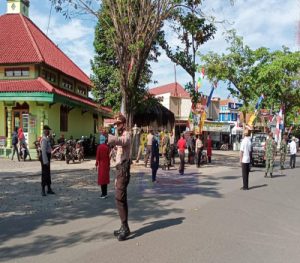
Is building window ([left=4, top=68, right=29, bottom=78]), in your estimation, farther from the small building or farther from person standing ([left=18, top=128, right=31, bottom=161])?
person standing ([left=18, top=128, right=31, bottom=161])

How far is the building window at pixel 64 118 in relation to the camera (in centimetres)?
2628

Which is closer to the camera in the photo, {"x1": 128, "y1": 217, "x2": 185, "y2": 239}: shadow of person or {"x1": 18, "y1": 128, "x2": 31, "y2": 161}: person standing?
{"x1": 128, "y1": 217, "x2": 185, "y2": 239}: shadow of person

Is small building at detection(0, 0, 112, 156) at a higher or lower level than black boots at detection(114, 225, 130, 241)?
higher

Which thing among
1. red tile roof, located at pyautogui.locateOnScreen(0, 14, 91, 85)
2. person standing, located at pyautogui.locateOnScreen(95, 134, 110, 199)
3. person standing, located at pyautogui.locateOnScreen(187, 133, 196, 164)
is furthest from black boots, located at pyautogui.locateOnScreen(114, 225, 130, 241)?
red tile roof, located at pyautogui.locateOnScreen(0, 14, 91, 85)

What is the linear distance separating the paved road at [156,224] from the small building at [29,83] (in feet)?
30.8

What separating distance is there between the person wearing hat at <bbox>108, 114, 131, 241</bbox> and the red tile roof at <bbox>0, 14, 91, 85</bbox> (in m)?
17.2

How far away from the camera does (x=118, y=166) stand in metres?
7.18

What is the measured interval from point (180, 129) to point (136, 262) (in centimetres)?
4539

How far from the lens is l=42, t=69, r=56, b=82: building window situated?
970 inches

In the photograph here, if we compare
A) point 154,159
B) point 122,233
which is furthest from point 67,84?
point 122,233

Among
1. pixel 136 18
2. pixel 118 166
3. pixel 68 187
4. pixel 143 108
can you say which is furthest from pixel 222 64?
pixel 118 166

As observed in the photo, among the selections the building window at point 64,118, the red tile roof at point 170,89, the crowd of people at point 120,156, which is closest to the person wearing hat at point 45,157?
the crowd of people at point 120,156

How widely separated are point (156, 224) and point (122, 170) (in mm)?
1452

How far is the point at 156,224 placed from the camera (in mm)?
7910
